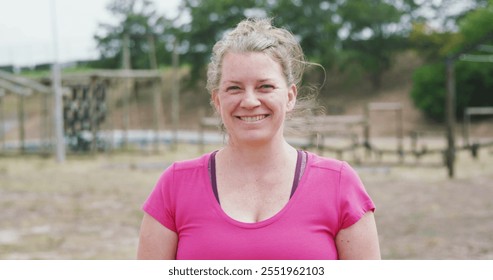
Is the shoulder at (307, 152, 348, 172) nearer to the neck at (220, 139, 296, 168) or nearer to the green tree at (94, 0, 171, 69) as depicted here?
the neck at (220, 139, 296, 168)

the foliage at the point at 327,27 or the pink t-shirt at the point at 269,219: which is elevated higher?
the foliage at the point at 327,27

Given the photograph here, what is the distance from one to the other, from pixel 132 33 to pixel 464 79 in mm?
18792

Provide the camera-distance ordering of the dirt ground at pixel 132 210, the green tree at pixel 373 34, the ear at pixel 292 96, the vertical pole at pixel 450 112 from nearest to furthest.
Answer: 1. the ear at pixel 292 96
2. the dirt ground at pixel 132 210
3. the vertical pole at pixel 450 112
4. the green tree at pixel 373 34

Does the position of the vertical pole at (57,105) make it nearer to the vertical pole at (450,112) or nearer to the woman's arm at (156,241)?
the vertical pole at (450,112)

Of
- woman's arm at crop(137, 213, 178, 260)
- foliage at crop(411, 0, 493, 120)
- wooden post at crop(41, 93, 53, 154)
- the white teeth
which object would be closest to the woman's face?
the white teeth

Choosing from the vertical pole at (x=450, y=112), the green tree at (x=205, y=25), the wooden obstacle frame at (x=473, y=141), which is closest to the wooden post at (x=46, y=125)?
the wooden obstacle frame at (x=473, y=141)

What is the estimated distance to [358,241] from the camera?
5.55 ft

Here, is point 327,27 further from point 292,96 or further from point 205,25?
point 292,96

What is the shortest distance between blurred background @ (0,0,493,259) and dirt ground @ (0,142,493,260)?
3 cm

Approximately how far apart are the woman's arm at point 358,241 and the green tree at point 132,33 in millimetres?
38645

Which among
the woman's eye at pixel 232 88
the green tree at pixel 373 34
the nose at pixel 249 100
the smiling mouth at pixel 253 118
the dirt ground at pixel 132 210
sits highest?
the green tree at pixel 373 34

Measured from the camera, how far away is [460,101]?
30172 millimetres

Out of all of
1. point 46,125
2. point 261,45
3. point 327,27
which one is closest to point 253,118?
Answer: point 261,45

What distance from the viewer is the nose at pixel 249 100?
5.59 ft
